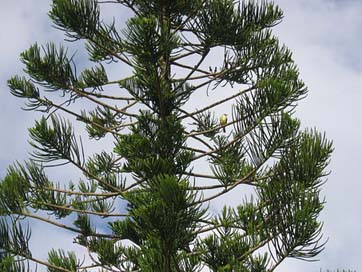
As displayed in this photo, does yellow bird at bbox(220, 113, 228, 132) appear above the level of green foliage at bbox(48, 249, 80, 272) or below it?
above

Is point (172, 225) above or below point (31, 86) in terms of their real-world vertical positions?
below

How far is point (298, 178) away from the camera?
22.1ft

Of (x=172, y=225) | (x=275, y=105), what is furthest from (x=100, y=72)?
(x=172, y=225)

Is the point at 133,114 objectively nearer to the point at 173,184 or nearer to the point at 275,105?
the point at 275,105

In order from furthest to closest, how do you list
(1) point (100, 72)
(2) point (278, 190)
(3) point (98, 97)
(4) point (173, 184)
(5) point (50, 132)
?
(1) point (100, 72) < (3) point (98, 97) < (5) point (50, 132) < (2) point (278, 190) < (4) point (173, 184)

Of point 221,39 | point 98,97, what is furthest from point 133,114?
point 221,39

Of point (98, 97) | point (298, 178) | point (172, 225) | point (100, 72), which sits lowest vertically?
point (172, 225)

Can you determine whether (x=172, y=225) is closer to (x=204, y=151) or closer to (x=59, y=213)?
(x=204, y=151)

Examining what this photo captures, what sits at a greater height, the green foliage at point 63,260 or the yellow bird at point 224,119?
the yellow bird at point 224,119

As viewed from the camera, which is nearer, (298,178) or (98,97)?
(298,178)

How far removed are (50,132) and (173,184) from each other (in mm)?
1750

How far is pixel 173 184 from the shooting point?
5777 millimetres

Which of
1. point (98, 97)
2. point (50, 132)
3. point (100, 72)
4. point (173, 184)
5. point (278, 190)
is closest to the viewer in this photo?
point (173, 184)

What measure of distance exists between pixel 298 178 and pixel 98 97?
2.24 meters
